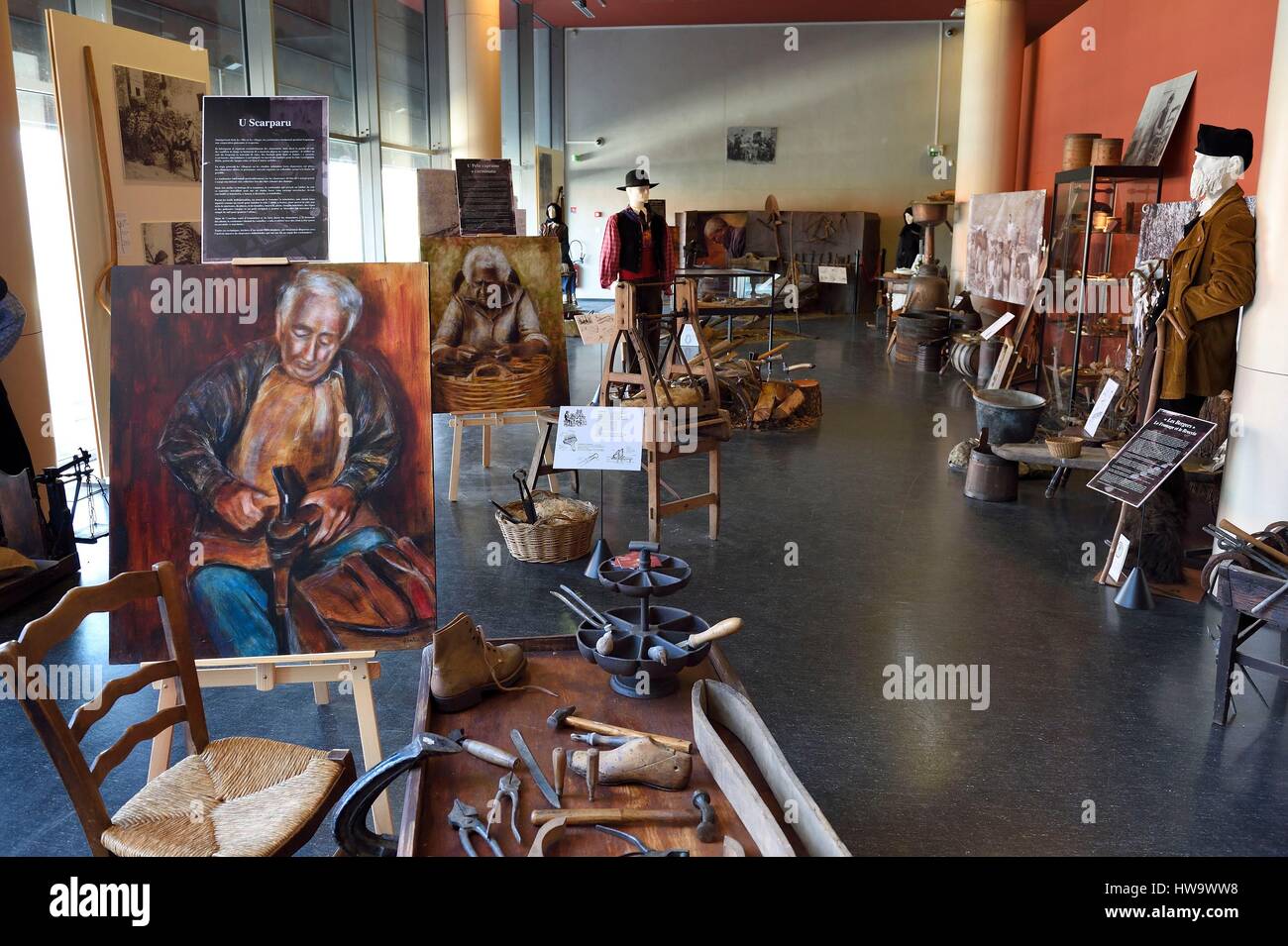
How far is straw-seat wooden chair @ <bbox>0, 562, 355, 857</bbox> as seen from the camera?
191 cm

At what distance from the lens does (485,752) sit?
1985mm

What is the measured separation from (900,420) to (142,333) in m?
6.77

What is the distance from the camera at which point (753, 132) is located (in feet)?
62.9

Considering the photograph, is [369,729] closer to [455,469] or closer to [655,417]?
[655,417]

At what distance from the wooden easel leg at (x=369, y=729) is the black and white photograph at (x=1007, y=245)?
7.87 m

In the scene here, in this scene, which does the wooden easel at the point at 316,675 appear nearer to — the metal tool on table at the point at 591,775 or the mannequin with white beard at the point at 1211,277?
Result: the metal tool on table at the point at 591,775

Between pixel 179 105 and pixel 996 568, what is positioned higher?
pixel 179 105

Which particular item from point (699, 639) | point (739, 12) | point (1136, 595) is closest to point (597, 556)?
point (1136, 595)

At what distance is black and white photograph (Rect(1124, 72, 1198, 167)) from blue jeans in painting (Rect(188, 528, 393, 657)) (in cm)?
821

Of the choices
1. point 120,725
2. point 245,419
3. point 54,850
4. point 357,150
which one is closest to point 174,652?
point 245,419

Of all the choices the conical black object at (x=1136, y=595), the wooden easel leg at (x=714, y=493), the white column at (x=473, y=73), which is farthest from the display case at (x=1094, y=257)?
the white column at (x=473, y=73)

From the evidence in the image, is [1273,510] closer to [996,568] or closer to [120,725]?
[996,568]

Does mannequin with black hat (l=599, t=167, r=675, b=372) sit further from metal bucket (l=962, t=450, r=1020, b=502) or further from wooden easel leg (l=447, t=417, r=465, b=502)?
metal bucket (l=962, t=450, r=1020, b=502)

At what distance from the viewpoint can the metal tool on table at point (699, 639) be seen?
7.16 ft
